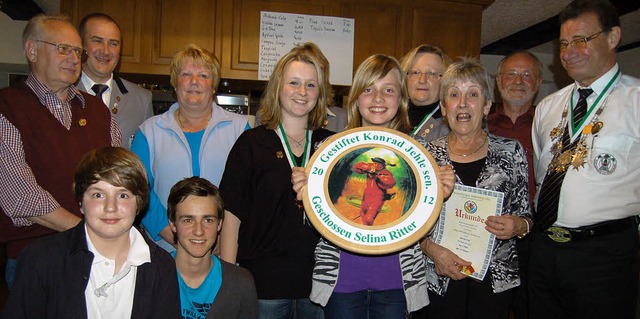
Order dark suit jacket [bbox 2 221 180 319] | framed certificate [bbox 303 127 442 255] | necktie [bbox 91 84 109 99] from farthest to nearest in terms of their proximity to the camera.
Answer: necktie [bbox 91 84 109 99] < framed certificate [bbox 303 127 442 255] < dark suit jacket [bbox 2 221 180 319]

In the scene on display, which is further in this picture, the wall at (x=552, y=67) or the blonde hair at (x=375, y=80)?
the wall at (x=552, y=67)

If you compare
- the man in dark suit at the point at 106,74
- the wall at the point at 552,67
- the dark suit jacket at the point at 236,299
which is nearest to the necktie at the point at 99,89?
the man in dark suit at the point at 106,74

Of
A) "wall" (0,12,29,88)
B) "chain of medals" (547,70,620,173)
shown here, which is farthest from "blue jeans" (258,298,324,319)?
"wall" (0,12,29,88)

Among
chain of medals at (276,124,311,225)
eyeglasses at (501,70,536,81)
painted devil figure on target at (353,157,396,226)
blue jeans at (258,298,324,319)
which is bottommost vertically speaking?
blue jeans at (258,298,324,319)

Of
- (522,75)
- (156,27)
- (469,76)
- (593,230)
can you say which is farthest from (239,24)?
(593,230)

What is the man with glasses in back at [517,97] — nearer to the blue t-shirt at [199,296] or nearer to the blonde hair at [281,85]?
the blonde hair at [281,85]

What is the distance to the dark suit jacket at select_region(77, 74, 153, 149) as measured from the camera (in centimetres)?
276

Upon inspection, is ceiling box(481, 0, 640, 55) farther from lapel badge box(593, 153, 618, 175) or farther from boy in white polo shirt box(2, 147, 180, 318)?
boy in white polo shirt box(2, 147, 180, 318)

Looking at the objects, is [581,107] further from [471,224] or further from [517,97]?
[471,224]

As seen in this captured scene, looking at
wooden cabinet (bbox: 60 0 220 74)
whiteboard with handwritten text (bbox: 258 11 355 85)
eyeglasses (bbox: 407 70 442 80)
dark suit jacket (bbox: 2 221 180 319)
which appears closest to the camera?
dark suit jacket (bbox: 2 221 180 319)

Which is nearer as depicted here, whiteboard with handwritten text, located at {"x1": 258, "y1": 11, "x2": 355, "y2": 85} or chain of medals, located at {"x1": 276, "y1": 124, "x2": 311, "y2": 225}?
chain of medals, located at {"x1": 276, "y1": 124, "x2": 311, "y2": 225}

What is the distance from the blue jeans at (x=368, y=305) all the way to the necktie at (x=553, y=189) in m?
0.95

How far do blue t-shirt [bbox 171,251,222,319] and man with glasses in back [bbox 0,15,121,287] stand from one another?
1.84 feet

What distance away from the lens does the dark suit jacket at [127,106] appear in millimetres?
2764
